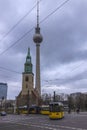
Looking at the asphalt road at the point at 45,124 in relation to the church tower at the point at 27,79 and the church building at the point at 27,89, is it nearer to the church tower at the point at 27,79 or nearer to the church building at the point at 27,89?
the church tower at the point at 27,79

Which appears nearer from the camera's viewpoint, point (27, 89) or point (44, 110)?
point (44, 110)

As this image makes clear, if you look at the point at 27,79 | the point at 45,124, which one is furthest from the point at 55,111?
the point at 27,79

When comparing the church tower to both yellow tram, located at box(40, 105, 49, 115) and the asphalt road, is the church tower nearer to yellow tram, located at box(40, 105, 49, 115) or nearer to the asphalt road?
yellow tram, located at box(40, 105, 49, 115)

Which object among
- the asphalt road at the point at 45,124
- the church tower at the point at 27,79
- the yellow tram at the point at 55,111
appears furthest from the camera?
the church tower at the point at 27,79

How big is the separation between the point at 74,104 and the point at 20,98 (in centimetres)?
2687

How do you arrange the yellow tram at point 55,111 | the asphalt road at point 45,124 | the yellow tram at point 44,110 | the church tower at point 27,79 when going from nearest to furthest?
the asphalt road at point 45,124 < the yellow tram at point 55,111 < the yellow tram at point 44,110 < the church tower at point 27,79

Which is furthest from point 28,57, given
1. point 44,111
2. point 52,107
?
point 52,107

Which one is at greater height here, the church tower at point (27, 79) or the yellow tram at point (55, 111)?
the church tower at point (27, 79)

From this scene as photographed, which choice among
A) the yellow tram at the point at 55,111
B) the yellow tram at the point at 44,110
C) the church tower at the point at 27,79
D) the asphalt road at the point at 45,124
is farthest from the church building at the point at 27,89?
the asphalt road at the point at 45,124

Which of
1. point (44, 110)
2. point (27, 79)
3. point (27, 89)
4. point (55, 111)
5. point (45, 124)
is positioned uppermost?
point (27, 79)

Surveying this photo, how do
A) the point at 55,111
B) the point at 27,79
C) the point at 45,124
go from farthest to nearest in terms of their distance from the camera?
the point at 27,79 → the point at 55,111 → the point at 45,124

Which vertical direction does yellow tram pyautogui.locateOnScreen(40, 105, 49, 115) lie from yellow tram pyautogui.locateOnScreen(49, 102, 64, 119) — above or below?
above

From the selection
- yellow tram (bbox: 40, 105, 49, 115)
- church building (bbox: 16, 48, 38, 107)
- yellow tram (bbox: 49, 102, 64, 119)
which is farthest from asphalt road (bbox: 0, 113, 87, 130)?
church building (bbox: 16, 48, 38, 107)

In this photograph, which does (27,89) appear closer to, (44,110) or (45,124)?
(44,110)
